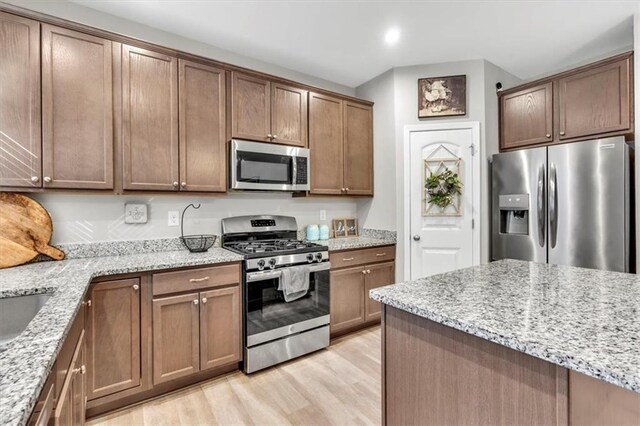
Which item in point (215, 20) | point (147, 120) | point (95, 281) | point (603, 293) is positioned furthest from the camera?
point (215, 20)

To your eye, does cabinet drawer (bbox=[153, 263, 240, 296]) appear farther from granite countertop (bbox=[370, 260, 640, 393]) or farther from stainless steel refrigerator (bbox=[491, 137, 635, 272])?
stainless steel refrigerator (bbox=[491, 137, 635, 272])

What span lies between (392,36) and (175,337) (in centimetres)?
287

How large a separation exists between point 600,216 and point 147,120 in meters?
Result: 3.48

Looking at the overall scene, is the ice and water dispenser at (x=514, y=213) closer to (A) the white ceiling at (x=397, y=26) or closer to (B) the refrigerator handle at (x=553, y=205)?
(B) the refrigerator handle at (x=553, y=205)

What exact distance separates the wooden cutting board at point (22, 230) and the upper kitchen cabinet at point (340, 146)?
2.05 meters

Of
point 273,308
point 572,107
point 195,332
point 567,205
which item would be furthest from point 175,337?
point 572,107

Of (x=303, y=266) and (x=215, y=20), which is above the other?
(x=215, y=20)

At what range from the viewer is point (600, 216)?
245 cm

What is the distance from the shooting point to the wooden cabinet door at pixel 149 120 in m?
Answer: 2.18

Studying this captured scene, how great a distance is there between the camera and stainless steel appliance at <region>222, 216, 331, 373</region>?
92.4 inches

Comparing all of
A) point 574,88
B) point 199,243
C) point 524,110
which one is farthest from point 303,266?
point 574,88

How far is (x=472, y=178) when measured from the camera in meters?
3.11

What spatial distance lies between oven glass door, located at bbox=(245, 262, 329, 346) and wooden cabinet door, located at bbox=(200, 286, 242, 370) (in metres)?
0.09

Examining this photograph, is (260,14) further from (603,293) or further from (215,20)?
(603,293)
